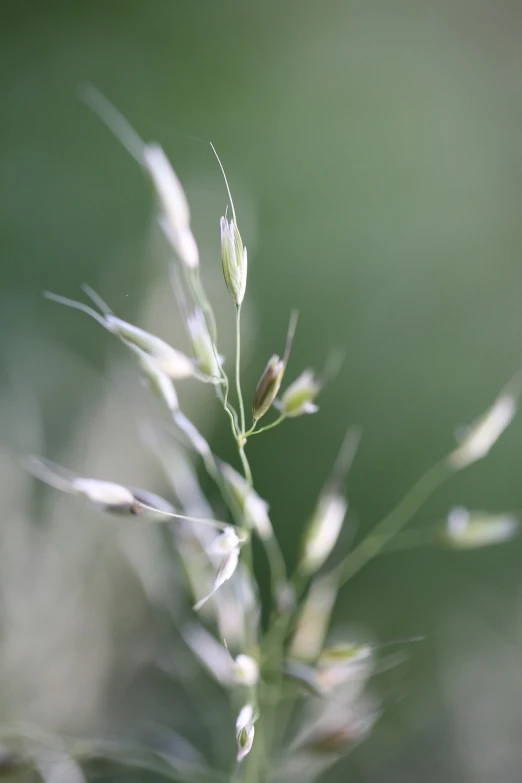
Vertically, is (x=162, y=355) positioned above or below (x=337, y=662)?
above

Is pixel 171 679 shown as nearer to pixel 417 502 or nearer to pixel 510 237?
pixel 417 502

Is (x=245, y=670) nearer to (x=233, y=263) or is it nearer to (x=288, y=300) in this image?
(x=233, y=263)

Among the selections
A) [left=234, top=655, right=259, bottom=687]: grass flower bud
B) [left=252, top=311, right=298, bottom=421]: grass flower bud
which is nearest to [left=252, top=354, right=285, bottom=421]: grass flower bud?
[left=252, top=311, right=298, bottom=421]: grass flower bud

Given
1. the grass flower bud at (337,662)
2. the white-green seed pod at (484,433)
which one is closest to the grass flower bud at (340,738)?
the grass flower bud at (337,662)

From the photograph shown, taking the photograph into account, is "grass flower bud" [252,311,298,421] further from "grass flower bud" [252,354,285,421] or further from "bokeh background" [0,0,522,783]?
"bokeh background" [0,0,522,783]

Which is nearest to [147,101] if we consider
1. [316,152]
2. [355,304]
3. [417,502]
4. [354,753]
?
[316,152]

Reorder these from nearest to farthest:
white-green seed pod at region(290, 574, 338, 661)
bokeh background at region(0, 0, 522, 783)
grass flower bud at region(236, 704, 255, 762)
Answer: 1. grass flower bud at region(236, 704, 255, 762)
2. white-green seed pod at region(290, 574, 338, 661)
3. bokeh background at region(0, 0, 522, 783)

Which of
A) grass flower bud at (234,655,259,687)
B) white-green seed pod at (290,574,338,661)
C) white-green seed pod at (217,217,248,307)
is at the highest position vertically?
white-green seed pod at (217,217,248,307)

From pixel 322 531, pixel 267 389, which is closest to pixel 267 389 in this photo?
pixel 267 389
